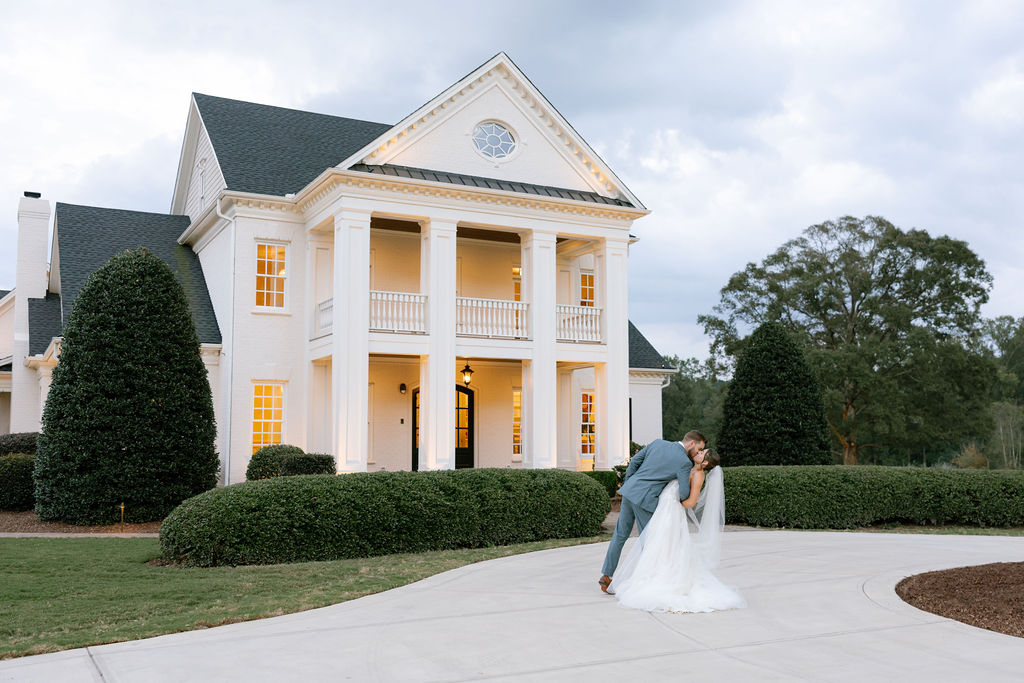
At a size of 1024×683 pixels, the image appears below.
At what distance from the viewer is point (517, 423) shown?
24.1m

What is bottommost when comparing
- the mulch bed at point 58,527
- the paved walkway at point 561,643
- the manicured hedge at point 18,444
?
the mulch bed at point 58,527

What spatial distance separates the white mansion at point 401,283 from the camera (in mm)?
19844

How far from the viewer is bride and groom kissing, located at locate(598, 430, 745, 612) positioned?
8164 millimetres

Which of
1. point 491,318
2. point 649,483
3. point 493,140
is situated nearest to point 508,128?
point 493,140

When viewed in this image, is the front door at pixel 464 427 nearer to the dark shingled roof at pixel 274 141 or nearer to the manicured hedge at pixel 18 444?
the dark shingled roof at pixel 274 141

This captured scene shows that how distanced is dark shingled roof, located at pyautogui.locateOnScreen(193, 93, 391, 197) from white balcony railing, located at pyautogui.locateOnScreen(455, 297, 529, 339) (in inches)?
203

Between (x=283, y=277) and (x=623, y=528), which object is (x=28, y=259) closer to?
(x=283, y=277)

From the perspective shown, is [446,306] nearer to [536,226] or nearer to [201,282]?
[536,226]

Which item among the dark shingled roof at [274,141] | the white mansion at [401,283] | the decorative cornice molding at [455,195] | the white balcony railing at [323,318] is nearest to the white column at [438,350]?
the white mansion at [401,283]

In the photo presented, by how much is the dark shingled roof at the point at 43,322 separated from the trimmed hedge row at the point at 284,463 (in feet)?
23.6

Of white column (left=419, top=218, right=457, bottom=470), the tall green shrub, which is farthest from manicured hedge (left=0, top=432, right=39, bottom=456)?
the tall green shrub

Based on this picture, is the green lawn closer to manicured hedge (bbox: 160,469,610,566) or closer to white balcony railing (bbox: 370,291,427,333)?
manicured hedge (bbox: 160,469,610,566)

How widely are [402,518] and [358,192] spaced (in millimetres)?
9064

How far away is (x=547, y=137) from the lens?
22031mm
